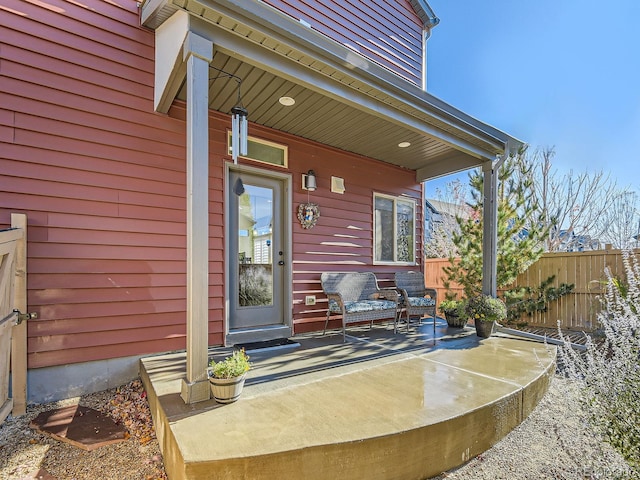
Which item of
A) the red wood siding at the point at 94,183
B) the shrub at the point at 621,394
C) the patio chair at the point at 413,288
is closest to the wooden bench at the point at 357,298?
the patio chair at the point at 413,288

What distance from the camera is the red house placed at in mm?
2529

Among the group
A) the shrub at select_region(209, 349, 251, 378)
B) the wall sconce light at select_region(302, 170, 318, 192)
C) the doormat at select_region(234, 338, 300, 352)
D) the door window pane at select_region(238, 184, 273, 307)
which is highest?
the wall sconce light at select_region(302, 170, 318, 192)

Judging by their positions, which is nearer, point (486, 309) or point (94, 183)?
point (94, 183)

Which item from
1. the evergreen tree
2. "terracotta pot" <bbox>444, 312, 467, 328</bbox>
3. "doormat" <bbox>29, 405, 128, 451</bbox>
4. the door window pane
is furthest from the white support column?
"doormat" <bbox>29, 405, 128, 451</bbox>

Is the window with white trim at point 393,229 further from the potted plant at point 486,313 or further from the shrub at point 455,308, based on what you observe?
the potted plant at point 486,313

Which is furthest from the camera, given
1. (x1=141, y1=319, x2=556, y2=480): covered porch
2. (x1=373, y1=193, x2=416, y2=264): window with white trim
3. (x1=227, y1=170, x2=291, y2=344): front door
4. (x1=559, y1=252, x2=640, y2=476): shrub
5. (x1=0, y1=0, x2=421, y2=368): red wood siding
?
(x1=373, y1=193, x2=416, y2=264): window with white trim

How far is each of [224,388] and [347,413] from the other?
31.5 inches

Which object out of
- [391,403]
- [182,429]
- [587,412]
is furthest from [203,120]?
[587,412]

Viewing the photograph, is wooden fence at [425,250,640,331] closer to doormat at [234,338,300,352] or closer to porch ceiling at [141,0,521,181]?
porch ceiling at [141,0,521,181]

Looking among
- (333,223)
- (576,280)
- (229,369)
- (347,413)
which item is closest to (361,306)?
(333,223)

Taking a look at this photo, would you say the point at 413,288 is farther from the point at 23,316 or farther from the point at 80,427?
the point at 23,316

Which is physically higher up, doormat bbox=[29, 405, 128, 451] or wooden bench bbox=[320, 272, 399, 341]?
wooden bench bbox=[320, 272, 399, 341]

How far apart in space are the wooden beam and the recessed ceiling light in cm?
251

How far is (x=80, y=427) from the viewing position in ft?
7.77
